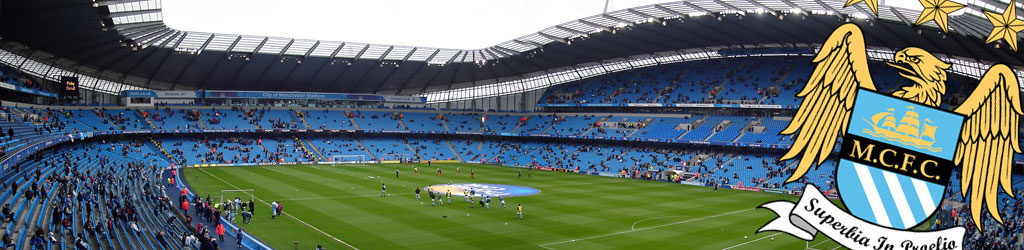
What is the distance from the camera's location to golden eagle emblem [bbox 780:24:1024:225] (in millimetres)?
12586

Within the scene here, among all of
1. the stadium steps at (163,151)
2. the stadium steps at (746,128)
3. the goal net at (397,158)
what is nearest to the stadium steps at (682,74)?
the stadium steps at (746,128)

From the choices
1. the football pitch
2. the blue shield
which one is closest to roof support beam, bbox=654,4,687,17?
the football pitch

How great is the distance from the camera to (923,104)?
1264cm

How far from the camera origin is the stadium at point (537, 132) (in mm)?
12812

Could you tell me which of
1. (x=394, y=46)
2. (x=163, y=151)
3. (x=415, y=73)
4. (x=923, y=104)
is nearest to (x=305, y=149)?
(x=163, y=151)

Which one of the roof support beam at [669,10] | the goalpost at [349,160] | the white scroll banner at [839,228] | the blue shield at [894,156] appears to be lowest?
the goalpost at [349,160]

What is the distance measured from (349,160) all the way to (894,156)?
226ft

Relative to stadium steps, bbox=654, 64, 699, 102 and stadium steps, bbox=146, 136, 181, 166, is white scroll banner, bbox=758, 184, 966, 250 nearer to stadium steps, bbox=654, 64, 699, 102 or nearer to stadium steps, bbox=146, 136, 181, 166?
stadium steps, bbox=146, 136, 181, 166

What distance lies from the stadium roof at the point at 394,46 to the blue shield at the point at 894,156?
56.9 ft

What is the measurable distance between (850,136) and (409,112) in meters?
82.4

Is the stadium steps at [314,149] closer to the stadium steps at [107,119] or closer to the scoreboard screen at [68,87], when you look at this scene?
the stadium steps at [107,119]

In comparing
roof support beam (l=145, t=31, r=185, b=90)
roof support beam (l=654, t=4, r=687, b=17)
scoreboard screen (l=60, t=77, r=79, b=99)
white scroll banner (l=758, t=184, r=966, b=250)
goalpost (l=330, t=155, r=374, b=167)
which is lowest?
goalpost (l=330, t=155, r=374, b=167)

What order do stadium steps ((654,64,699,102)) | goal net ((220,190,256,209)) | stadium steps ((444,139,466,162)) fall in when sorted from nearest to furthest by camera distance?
goal net ((220,190,256,209))
stadium steps ((654,64,699,102))
stadium steps ((444,139,466,162))

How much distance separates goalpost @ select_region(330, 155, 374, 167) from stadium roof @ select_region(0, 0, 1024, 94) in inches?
423
